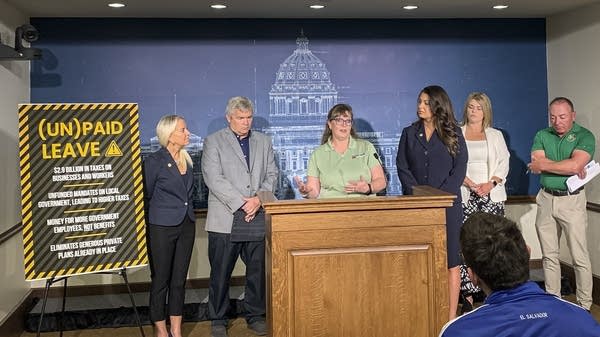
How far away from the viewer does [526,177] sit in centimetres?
592

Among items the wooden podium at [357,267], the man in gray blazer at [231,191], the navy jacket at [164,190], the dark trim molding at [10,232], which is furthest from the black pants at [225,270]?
the wooden podium at [357,267]

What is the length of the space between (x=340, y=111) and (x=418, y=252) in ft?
5.06

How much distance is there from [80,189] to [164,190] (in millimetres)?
506

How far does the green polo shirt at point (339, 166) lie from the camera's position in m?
4.09

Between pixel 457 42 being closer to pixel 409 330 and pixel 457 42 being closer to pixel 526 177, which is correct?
pixel 526 177

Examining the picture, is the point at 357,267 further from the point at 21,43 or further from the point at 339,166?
the point at 21,43

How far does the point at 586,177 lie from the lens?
15.4 feet

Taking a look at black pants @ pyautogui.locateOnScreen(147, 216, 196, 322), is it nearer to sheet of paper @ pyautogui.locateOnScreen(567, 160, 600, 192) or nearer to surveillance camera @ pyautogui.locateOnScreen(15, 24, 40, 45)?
surveillance camera @ pyautogui.locateOnScreen(15, 24, 40, 45)

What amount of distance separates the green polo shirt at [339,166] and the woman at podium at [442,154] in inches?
11.0

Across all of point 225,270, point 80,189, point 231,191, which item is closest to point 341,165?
point 231,191

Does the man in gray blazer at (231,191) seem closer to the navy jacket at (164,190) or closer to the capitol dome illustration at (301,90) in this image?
the navy jacket at (164,190)

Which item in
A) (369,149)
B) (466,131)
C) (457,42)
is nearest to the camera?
(369,149)

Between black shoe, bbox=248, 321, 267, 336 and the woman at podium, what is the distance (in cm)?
138

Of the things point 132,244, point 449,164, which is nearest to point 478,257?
point 449,164
